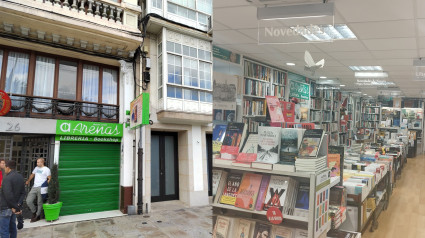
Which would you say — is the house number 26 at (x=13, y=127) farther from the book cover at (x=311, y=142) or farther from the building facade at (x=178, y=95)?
the book cover at (x=311, y=142)

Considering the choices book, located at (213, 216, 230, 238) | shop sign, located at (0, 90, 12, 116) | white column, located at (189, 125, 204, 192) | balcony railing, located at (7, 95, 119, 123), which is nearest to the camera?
book, located at (213, 216, 230, 238)

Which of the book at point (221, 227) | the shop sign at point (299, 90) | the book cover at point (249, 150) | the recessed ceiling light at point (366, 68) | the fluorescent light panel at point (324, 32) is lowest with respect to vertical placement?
the book at point (221, 227)

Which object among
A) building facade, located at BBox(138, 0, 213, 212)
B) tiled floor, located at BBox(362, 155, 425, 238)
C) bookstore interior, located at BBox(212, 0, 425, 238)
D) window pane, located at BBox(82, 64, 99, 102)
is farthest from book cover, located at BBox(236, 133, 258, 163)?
window pane, located at BBox(82, 64, 99, 102)

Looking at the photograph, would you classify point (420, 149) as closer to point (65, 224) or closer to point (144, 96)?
point (144, 96)

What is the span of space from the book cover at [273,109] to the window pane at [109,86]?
14.2ft

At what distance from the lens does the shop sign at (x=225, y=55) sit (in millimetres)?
492

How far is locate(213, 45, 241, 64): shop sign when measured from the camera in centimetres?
49

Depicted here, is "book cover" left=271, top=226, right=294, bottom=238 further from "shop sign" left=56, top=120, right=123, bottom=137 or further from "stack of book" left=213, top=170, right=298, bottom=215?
"shop sign" left=56, top=120, right=123, bottom=137

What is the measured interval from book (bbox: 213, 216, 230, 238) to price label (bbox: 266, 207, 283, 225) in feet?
0.26

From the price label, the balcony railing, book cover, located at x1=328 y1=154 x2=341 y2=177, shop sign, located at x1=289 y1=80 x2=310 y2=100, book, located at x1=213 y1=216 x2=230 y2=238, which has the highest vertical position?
the balcony railing

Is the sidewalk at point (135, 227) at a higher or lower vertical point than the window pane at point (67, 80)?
lower

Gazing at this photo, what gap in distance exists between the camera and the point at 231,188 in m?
0.51

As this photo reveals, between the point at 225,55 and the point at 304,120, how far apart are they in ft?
0.56

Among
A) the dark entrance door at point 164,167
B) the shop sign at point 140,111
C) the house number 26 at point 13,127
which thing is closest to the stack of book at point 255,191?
the shop sign at point 140,111
